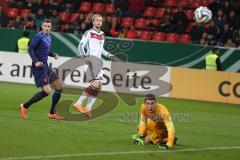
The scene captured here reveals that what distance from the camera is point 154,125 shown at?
438 inches

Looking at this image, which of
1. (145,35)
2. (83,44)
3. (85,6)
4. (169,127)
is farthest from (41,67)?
(85,6)

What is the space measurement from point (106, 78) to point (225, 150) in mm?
11240

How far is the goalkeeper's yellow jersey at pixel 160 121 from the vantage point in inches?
421

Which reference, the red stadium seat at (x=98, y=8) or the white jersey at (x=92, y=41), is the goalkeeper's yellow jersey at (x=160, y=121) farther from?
the red stadium seat at (x=98, y=8)

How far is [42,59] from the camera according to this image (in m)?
14.0

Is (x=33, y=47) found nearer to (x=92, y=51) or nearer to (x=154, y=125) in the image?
(x=92, y=51)

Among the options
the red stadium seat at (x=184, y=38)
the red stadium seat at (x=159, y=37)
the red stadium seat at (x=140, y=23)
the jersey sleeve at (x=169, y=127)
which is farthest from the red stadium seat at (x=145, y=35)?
the jersey sleeve at (x=169, y=127)

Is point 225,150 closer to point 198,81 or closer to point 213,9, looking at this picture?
point 198,81

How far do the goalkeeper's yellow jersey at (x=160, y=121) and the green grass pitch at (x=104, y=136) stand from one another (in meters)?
0.25

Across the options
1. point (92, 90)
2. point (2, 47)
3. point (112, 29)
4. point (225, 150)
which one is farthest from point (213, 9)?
point (225, 150)

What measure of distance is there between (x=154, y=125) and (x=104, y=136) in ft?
4.52

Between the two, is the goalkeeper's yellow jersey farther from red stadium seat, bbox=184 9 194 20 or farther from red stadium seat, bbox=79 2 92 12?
red stadium seat, bbox=79 2 92 12

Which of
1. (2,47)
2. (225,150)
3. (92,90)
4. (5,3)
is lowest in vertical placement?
(225,150)

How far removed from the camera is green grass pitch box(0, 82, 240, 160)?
33.4 ft
